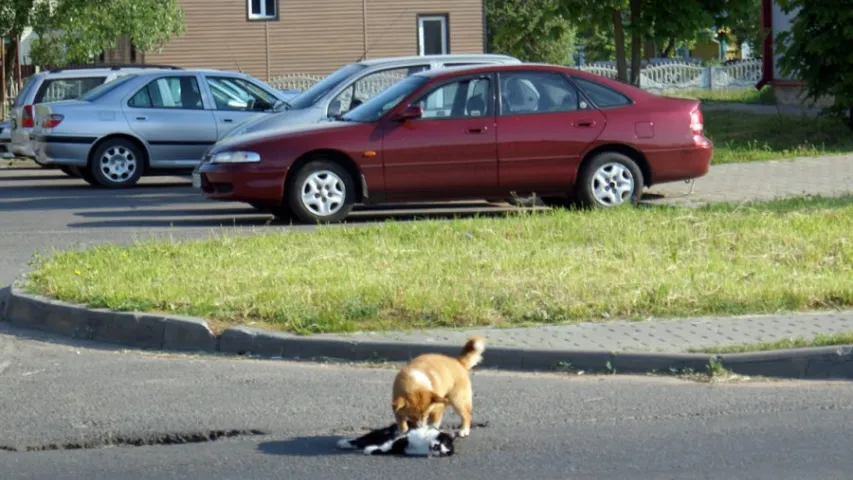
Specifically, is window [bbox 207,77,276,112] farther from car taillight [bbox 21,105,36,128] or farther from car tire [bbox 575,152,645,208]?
car tire [bbox 575,152,645,208]

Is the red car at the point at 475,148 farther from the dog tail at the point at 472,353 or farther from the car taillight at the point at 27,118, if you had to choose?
the dog tail at the point at 472,353

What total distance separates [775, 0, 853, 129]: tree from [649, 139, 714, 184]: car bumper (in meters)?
6.43

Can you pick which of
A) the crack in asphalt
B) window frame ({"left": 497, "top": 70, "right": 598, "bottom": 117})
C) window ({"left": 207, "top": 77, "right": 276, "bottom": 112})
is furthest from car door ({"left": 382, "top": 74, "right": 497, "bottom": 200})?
the crack in asphalt

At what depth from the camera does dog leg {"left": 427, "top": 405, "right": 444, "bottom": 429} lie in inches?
239

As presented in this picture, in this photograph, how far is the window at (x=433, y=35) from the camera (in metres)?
41.7

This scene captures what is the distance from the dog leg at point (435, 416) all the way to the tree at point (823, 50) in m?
15.2

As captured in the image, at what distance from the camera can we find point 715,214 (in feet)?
40.9

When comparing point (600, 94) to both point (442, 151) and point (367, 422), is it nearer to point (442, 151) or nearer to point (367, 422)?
point (442, 151)

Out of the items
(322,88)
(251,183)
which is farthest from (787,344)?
(322,88)

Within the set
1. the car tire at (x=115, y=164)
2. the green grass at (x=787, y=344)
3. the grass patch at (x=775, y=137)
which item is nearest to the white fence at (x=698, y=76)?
the grass patch at (x=775, y=137)

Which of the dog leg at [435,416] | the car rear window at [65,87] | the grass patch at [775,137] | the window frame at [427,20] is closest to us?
the dog leg at [435,416]

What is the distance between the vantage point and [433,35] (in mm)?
41969

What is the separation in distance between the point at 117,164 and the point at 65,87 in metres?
2.95

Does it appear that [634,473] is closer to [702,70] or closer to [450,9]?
[450,9]
